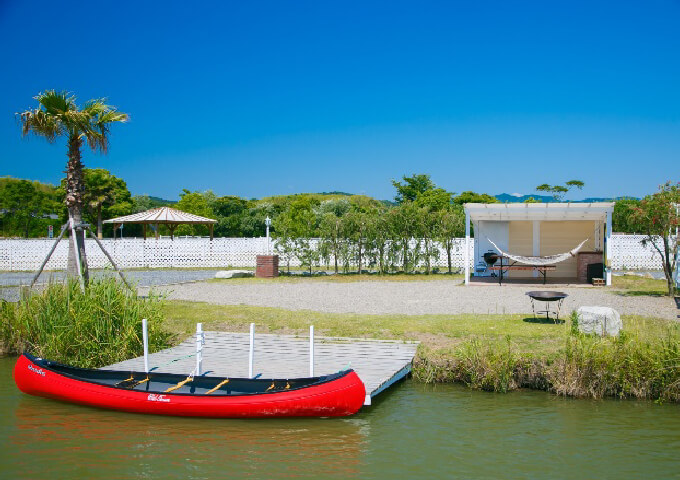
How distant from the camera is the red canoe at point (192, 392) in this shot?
740cm

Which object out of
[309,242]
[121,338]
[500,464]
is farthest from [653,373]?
[309,242]

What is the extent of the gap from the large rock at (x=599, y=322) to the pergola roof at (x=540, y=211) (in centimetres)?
871

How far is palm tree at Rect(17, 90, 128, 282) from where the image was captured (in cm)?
1200

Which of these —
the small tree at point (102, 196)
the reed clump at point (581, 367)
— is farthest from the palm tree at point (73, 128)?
the small tree at point (102, 196)

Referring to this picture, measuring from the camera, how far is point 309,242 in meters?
25.0

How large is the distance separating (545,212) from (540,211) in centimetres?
22

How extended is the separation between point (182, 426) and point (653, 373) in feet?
19.6

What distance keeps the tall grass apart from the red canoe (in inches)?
47.4

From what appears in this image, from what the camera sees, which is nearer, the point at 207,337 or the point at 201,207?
the point at 207,337

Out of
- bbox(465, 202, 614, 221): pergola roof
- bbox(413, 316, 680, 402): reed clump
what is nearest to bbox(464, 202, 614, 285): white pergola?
bbox(465, 202, 614, 221): pergola roof

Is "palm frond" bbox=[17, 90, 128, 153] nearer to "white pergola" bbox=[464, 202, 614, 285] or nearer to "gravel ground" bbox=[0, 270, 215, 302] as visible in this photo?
"gravel ground" bbox=[0, 270, 215, 302]

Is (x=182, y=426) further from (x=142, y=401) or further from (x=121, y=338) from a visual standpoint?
(x=121, y=338)

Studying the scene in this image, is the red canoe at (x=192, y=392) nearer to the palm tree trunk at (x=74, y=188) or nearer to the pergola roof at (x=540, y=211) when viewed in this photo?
the palm tree trunk at (x=74, y=188)

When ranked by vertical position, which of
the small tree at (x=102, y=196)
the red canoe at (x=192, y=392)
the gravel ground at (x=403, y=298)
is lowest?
the red canoe at (x=192, y=392)
